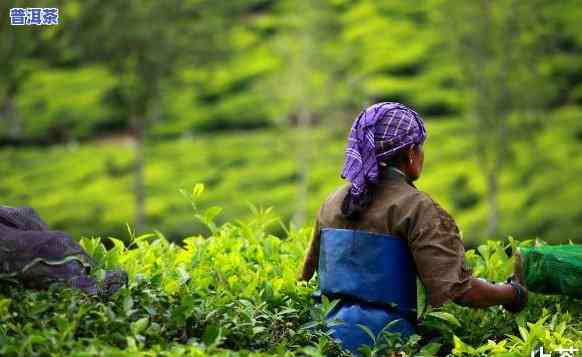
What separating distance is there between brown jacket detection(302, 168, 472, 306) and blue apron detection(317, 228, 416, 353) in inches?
1.8

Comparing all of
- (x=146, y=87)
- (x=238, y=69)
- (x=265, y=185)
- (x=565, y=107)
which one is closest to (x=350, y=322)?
(x=146, y=87)

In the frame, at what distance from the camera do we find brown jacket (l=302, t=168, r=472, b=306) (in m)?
2.92

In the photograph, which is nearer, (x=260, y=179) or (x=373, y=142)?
(x=373, y=142)

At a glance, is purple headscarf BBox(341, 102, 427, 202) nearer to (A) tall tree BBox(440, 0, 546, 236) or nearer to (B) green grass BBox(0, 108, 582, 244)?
(A) tall tree BBox(440, 0, 546, 236)

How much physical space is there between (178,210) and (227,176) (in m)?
1.46

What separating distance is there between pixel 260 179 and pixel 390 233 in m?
19.0

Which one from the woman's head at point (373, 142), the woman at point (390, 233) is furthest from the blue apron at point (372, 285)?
the woman's head at point (373, 142)

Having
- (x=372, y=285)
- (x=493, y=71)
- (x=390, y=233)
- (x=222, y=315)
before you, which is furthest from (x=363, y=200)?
(x=493, y=71)

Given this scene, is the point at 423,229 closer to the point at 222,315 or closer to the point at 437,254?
the point at 437,254

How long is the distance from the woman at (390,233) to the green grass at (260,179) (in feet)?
53.1

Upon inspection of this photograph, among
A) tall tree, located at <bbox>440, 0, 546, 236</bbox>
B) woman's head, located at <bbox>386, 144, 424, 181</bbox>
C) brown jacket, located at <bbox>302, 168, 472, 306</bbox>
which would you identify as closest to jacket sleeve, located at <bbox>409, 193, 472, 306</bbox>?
brown jacket, located at <bbox>302, 168, 472, 306</bbox>

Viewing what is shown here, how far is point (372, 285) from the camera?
2.98 meters

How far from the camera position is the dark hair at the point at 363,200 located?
3033mm

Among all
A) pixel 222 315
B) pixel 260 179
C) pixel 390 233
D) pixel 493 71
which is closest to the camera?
pixel 222 315
